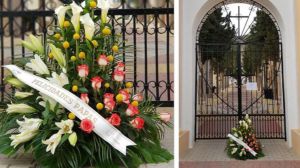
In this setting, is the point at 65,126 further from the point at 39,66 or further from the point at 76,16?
the point at 76,16

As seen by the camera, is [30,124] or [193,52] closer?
[30,124]

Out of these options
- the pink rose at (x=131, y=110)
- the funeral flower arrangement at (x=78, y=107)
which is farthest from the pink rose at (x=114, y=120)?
the pink rose at (x=131, y=110)

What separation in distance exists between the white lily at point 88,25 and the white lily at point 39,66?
31 cm

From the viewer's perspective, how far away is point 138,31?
3793 millimetres

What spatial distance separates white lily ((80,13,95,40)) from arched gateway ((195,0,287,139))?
13.2ft

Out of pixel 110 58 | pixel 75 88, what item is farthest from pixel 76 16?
pixel 75 88

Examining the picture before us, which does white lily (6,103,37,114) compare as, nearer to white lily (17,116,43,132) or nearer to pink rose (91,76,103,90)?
white lily (17,116,43,132)

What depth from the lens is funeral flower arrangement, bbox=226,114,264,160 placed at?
5.33 meters

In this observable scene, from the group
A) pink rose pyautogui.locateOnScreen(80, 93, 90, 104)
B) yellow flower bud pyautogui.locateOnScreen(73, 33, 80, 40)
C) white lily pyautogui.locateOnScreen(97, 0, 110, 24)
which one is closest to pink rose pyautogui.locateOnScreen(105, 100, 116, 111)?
pink rose pyautogui.locateOnScreen(80, 93, 90, 104)

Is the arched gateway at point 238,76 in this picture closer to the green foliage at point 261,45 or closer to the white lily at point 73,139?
the green foliage at point 261,45

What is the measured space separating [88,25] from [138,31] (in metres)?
1.40

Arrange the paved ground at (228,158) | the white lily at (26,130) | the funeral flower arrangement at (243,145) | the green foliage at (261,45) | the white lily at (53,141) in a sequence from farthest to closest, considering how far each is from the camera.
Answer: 1. the green foliage at (261,45)
2. the funeral flower arrangement at (243,145)
3. the paved ground at (228,158)
4. the white lily at (26,130)
5. the white lily at (53,141)

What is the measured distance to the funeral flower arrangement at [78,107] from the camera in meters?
2.29

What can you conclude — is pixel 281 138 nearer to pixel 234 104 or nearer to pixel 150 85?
pixel 234 104
